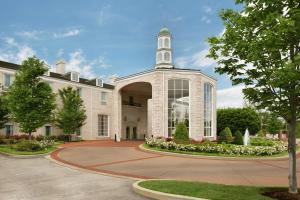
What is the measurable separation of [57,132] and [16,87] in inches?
541

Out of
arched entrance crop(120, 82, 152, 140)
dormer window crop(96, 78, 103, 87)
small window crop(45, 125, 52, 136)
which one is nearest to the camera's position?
small window crop(45, 125, 52, 136)

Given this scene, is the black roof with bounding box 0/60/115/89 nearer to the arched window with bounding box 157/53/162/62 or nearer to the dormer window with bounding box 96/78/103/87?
the dormer window with bounding box 96/78/103/87

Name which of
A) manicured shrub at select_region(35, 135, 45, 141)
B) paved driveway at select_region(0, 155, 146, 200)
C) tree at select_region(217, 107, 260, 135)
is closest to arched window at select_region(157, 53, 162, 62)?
manicured shrub at select_region(35, 135, 45, 141)

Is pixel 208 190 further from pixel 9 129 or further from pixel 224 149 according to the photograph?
pixel 9 129

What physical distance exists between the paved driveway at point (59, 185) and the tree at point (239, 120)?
39790mm

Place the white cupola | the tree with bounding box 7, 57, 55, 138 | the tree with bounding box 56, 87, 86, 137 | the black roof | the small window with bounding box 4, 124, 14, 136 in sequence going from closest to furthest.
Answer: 1. the tree with bounding box 7, 57, 55, 138
2. the small window with bounding box 4, 124, 14, 136
3. the black roof
4. the tree with bounding box 56, 87, 86, 137
5. the white cupola

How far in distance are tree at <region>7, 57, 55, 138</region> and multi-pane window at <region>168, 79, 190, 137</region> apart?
1286 centimetres

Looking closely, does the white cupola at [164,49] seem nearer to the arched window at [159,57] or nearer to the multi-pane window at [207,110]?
the arched window at [159,57]

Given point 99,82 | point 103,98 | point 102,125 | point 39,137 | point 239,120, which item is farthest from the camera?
point 239,120

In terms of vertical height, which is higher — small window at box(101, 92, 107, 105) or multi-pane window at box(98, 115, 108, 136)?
small window at box(101, 92, 107, 105)

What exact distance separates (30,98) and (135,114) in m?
24.7

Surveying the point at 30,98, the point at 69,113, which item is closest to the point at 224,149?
the point at 30,98

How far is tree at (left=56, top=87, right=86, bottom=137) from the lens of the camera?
3403 centimetres

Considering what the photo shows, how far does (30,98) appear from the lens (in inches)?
917
